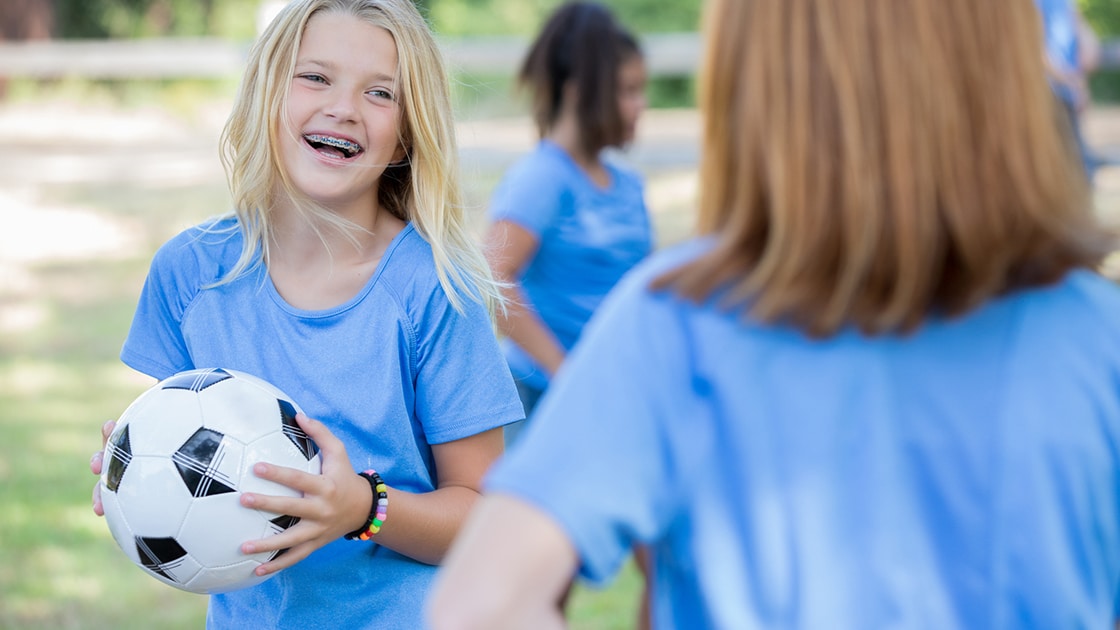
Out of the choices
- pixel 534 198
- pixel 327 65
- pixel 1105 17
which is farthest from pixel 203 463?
pixel 1105 17

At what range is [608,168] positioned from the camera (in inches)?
172

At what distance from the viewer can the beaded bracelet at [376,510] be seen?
76.7 inches

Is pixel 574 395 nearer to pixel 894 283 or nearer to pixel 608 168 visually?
pixel 894 283

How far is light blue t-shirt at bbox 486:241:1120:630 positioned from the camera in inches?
44.6

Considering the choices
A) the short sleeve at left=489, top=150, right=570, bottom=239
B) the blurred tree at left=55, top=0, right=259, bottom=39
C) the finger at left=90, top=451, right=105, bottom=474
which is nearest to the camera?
the finger at left=90, top=451, right=105, bottom=474

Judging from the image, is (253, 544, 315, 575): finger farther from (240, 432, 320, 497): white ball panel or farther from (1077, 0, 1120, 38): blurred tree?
(1077, 0, 1120, 38): blurred tree

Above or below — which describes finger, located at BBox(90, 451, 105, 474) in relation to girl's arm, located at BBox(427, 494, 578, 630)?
below

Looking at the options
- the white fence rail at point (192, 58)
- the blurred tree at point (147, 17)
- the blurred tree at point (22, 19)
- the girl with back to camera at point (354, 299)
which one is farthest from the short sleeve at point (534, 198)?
the blurred tree at point (147, 17)

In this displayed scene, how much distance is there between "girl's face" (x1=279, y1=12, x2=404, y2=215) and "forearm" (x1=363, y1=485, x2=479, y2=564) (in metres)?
0.59

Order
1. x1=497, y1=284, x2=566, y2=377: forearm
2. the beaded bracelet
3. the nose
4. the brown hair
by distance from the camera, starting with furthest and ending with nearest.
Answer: the brown hair → x1=497, y1=284, x2=566, y2=377: forearm → the nose → the beaded bracelet

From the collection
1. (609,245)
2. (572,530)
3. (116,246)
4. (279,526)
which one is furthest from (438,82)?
(116,246)

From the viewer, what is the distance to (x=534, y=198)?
4.03 metres

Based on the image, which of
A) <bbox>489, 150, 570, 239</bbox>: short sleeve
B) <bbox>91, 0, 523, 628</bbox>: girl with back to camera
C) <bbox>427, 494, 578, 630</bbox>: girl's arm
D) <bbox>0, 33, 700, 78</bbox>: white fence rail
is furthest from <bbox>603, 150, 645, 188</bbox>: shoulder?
<bbox>0, 33, 700, 78</bbox>: white fence rail

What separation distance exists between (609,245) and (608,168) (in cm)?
42
